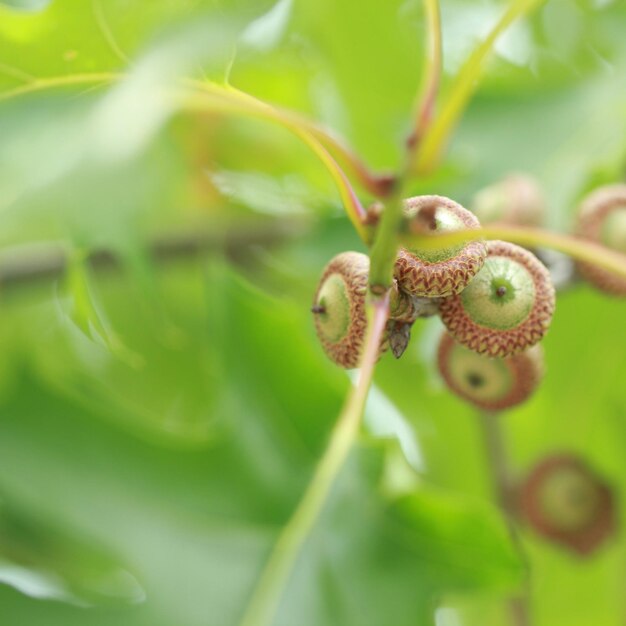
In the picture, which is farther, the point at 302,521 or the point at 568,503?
the point at 568,503

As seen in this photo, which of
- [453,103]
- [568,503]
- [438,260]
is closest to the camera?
[438,260]

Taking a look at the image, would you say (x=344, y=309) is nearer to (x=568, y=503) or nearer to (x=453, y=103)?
(x=453, y=103)

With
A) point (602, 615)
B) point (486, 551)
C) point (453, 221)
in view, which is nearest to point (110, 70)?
point (453, 221)

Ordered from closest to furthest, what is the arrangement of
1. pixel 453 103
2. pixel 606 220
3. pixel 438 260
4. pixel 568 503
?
pixel 438 260 < pixel 453 103 < pixel 606 220 < pixel 568 503

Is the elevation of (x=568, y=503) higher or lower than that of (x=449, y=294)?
higher

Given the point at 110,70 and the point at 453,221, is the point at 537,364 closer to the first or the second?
the point at 453,221

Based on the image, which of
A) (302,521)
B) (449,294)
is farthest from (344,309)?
(302,521)

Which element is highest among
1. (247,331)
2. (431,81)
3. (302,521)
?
(431,81)
